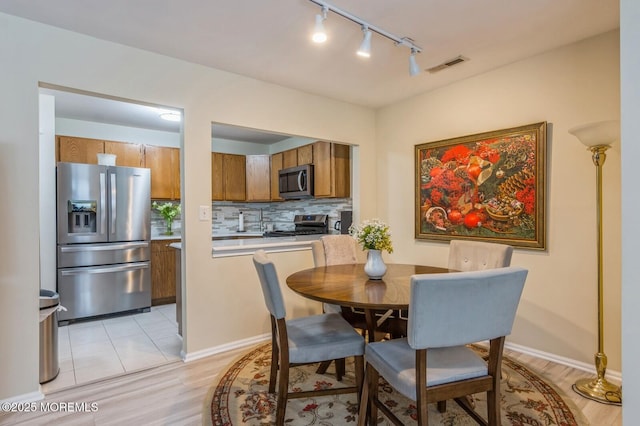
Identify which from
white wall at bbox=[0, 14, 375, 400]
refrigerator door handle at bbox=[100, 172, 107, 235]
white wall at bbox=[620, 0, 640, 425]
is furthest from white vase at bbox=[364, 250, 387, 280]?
refrigerator door handle at bbox=[100, 172, 107, 235]

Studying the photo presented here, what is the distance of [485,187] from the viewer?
2961 millimetres

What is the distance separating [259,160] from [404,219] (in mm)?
2705

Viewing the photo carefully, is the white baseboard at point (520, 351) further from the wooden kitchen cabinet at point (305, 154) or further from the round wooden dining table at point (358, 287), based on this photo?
the wooden kitchen cabinet at point (305, 154)

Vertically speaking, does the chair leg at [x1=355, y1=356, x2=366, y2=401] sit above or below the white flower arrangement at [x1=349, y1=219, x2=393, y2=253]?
below

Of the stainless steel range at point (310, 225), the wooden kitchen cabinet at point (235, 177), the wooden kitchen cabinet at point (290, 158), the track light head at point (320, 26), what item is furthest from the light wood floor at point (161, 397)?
the wooden kitchen cabinet at point (235, 177)

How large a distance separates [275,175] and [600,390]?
170 inches

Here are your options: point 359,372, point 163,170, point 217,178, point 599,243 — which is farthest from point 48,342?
point 599,243

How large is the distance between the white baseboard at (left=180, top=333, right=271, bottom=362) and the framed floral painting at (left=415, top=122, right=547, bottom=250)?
1.89 m

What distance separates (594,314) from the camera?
241 cm

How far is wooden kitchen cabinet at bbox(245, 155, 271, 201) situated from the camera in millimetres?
5367

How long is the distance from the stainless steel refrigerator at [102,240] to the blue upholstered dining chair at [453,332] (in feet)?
11.3

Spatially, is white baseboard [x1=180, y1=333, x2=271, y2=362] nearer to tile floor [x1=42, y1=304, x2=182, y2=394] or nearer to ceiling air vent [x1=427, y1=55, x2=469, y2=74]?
tile floor [x1=42, y1=304, x2=182, y2=394]

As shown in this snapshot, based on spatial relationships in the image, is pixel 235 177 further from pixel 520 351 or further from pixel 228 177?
pixel 520 351

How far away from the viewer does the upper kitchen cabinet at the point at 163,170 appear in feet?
15.0
